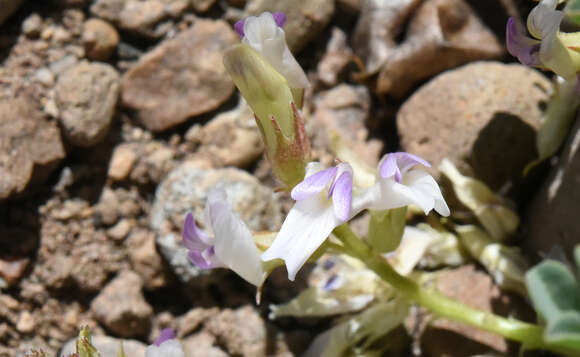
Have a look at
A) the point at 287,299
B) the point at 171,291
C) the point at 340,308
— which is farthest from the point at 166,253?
the point at 340,308

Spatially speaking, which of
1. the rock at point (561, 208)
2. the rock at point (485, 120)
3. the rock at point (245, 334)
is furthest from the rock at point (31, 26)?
the rock at point (561, 208)

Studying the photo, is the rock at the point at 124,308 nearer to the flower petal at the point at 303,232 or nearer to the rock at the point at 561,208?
the flower petal at the point at 303,232

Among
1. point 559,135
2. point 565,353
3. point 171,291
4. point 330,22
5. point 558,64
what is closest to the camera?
point 558,64

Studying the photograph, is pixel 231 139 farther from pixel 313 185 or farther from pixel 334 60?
pixel 313 185

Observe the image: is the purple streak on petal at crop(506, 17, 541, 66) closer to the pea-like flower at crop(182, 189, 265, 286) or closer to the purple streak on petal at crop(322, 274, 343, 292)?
the pea-like flower at crop(182, 189, 265, 286)

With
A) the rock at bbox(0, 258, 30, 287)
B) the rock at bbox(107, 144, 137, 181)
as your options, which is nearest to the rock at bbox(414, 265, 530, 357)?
the rock at bbox(107, 144, 137, 181)

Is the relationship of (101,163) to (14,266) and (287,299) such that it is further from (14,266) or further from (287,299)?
(287,299)
